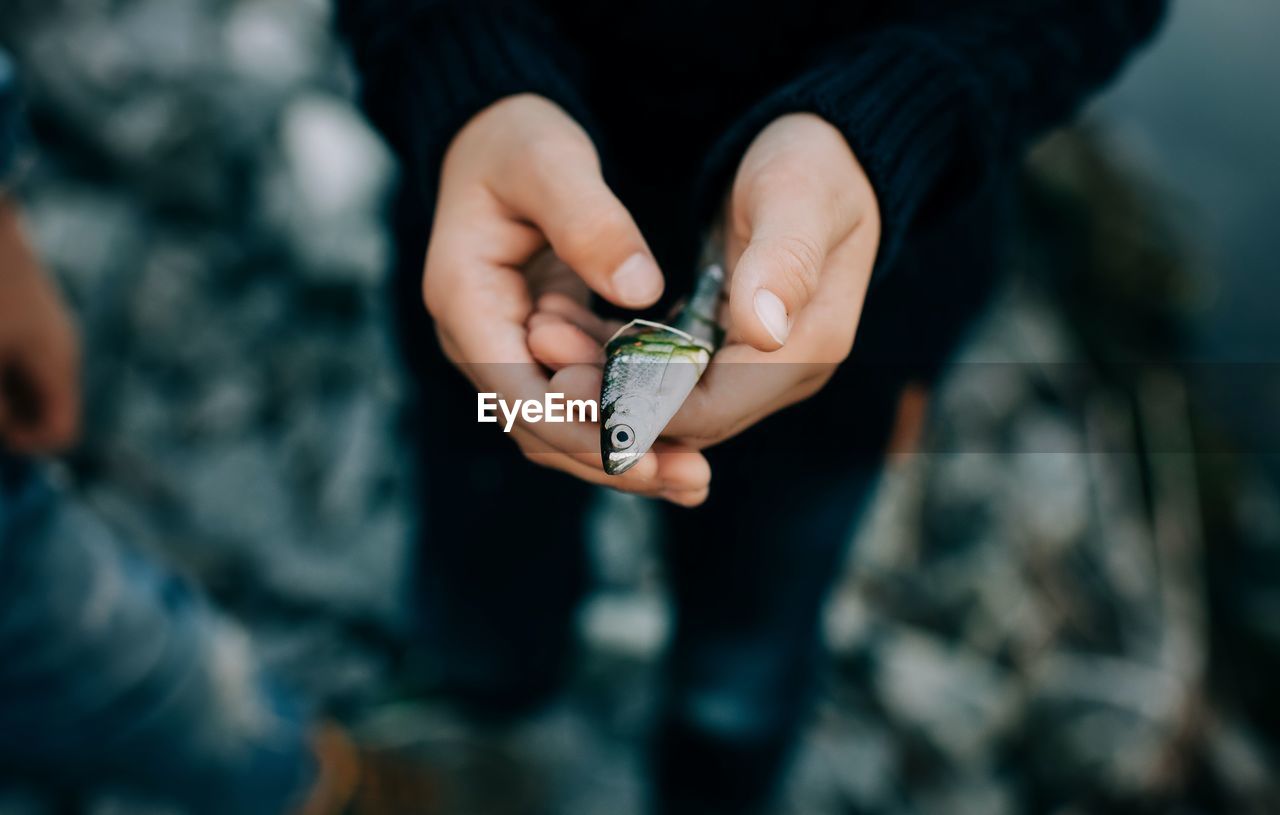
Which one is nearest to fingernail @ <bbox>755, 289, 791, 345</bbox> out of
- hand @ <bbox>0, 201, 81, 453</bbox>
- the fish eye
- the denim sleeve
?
the fish eye

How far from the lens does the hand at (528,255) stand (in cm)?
59

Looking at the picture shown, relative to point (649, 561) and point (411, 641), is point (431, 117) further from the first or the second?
point (649, 561)

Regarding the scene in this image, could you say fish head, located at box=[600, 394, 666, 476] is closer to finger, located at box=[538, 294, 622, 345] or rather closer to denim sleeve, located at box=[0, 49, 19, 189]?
finger, located at box=[538, 294, 622, 345]

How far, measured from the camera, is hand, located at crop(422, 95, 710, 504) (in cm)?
59

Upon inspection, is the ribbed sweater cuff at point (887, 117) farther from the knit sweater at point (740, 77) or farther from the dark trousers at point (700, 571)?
the dark trousers at point (700, 571)

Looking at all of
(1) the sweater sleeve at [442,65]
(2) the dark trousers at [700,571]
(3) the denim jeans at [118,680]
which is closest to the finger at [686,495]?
(2) the dark trousers at [700,571]

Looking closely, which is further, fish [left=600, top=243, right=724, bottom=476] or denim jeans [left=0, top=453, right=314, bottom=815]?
denim jeans [left=0, top=453, right=314, bottom=815]

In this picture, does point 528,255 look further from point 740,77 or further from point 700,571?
point 700,571

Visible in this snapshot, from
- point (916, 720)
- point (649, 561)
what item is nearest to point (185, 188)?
point (649, 561)

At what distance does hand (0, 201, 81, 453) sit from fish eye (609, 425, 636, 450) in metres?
0.85

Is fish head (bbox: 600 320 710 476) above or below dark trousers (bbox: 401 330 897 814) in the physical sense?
above

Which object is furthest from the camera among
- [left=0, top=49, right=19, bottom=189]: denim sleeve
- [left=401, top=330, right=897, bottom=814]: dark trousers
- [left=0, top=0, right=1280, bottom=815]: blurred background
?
[left=0, top=0, right=1280, bottom=815]: blurred background

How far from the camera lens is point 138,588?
1035 millimetres

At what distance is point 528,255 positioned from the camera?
27.2 inches
